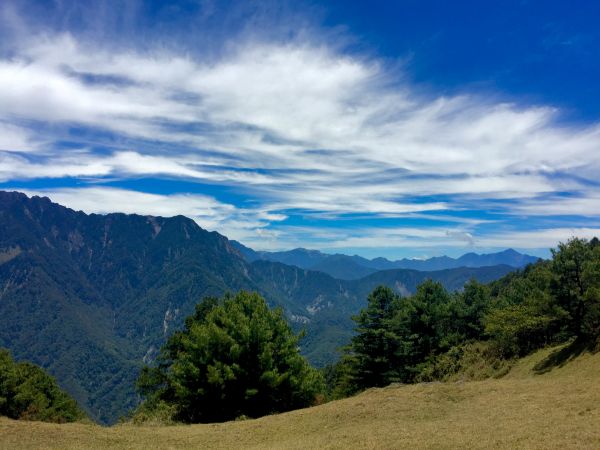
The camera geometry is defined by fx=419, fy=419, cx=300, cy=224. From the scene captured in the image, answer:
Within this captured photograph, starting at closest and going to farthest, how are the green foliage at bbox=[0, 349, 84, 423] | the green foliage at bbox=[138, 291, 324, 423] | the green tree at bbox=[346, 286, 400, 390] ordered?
the green foliage at bbox=[138, 291, 324, 423] < the green foliage at bbox=[0, 349, 84, 423] < the green tree at bbox=[346, 286, 400, 390]

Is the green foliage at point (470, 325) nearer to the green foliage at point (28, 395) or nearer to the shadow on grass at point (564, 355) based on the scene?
the shadow on grass at point (564, 355)

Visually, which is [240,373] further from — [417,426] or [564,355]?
[564,355]

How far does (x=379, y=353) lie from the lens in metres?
50.0

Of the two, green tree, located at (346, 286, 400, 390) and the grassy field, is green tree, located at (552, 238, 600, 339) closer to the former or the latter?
the grassy field

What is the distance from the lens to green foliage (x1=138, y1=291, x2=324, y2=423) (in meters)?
32.2

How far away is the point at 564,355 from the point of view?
3228cm

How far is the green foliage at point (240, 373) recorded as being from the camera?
3222cm

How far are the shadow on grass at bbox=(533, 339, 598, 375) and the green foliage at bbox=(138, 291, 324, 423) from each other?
18.2m

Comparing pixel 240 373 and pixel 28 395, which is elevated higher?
pixel 240 373

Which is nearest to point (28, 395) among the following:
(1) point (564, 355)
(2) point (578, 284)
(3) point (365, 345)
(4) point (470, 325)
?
(3) point (365, 345)

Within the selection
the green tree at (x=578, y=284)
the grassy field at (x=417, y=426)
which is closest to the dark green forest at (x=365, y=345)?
the green tree at (x=578, y=284)

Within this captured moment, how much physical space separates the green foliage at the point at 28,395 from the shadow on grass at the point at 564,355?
44475mm

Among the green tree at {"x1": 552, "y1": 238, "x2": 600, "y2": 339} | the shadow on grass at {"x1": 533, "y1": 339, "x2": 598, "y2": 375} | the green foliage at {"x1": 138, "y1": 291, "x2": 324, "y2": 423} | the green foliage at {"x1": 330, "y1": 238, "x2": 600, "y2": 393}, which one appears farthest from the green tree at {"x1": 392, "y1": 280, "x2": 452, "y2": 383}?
the green tree at {"x1": 552, "y1": 238, "x2": 600, "y2": 339}

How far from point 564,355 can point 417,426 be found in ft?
64.1
